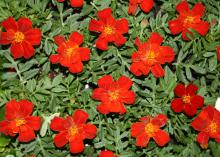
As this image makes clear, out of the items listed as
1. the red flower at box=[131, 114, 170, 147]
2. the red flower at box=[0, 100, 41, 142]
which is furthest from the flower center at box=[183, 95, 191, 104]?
the red flower at box=[0, 100, 41, 142]

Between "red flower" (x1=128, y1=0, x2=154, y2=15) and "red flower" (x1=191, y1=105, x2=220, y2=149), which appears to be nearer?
"red flower" (x1=191, y1=105, x2=220, y2=149)

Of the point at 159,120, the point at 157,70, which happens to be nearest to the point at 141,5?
the point at 157,70

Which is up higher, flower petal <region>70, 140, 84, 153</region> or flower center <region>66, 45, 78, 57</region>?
flower center <region>66, 45, 78, 57</region>

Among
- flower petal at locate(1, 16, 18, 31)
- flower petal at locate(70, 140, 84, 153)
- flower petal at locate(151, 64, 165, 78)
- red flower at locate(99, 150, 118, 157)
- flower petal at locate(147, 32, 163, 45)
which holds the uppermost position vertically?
flower petal at locate(1, 16, 18, 31)

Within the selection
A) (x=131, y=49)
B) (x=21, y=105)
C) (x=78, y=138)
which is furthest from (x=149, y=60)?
(x=21, y=105)

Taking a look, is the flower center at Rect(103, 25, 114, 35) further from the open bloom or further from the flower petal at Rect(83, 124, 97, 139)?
the flower petal at Rect(83, 124, 97, 139)

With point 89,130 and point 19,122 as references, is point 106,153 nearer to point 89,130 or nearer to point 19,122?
point 89,130

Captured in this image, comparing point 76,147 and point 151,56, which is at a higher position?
point 151,56
